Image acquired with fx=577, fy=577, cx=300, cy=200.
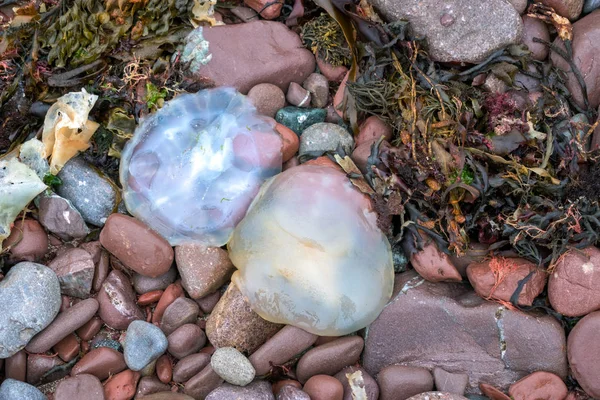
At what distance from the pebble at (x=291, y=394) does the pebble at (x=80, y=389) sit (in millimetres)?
1061

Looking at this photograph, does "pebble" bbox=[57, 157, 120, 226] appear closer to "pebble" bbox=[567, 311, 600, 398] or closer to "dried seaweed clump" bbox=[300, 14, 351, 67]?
"dried seaweed clump" bbox=[300, 14, 351, 67]

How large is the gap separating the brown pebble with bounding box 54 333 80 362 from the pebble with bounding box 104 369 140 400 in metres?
0.29

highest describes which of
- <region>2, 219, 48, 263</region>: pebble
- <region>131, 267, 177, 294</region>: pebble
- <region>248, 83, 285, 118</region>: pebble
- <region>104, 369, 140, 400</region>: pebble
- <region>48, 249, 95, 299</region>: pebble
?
<region>248, 83, 285, 118</region>: pebble

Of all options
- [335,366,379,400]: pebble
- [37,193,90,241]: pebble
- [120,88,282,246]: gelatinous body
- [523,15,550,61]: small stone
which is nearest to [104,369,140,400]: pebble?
[120,88,282,246]: gelatinous body

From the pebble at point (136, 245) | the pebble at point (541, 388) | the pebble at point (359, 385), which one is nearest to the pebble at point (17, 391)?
the pebble at point (136, 245)

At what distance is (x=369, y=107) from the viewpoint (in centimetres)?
387

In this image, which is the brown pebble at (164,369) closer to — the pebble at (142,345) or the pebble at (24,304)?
the pebble at (142,345)

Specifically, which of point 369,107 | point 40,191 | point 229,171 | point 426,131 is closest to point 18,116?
point 40,191

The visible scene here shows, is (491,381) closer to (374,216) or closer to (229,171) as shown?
(374,216)

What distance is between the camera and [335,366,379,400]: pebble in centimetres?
342

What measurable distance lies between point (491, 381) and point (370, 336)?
2.53 feet

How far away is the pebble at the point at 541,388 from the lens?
134 inches

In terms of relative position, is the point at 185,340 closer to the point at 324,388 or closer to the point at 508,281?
the point at 324,388

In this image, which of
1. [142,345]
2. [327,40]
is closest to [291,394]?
[142,345]
